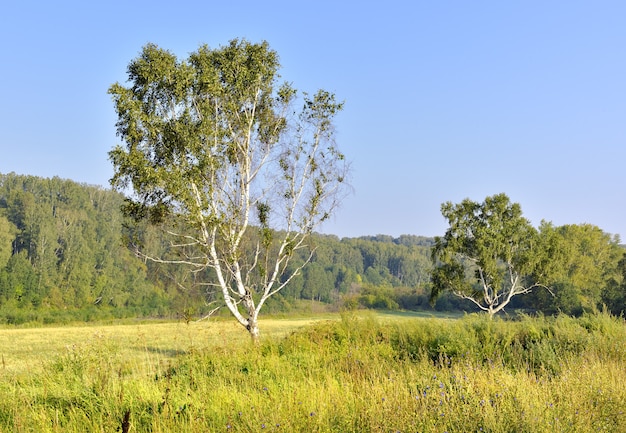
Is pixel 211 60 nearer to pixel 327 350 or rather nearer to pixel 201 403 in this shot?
pixel 327 350

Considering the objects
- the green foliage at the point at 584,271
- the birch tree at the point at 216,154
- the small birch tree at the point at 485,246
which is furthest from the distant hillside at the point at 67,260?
the birch tree at the point at 216,154

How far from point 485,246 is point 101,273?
6219 cm

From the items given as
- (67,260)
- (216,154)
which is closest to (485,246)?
(216,154)

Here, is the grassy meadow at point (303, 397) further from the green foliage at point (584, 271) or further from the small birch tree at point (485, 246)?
the green foliage at point (584, 271)

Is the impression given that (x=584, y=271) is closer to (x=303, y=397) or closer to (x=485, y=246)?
(x=485, y=246)

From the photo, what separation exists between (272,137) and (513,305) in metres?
65.5

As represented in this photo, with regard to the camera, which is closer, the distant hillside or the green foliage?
the green foliage

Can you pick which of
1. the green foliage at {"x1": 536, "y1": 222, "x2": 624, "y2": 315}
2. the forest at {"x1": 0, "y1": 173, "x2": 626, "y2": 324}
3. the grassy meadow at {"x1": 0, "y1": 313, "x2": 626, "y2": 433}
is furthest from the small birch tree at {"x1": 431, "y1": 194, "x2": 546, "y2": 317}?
the grassy meadow at {"x1": 0, "y1": 313, "x2": 626, "y2": 433}

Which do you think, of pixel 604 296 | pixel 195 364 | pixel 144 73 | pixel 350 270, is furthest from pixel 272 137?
pixel 350 270

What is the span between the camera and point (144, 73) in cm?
1706

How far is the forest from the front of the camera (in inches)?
2356

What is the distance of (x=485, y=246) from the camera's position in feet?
130

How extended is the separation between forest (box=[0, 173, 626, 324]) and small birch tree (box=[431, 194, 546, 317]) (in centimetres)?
196

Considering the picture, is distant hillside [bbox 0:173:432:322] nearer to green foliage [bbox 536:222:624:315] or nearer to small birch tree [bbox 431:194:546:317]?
small birch tree [bbox 431:194:546:317]
